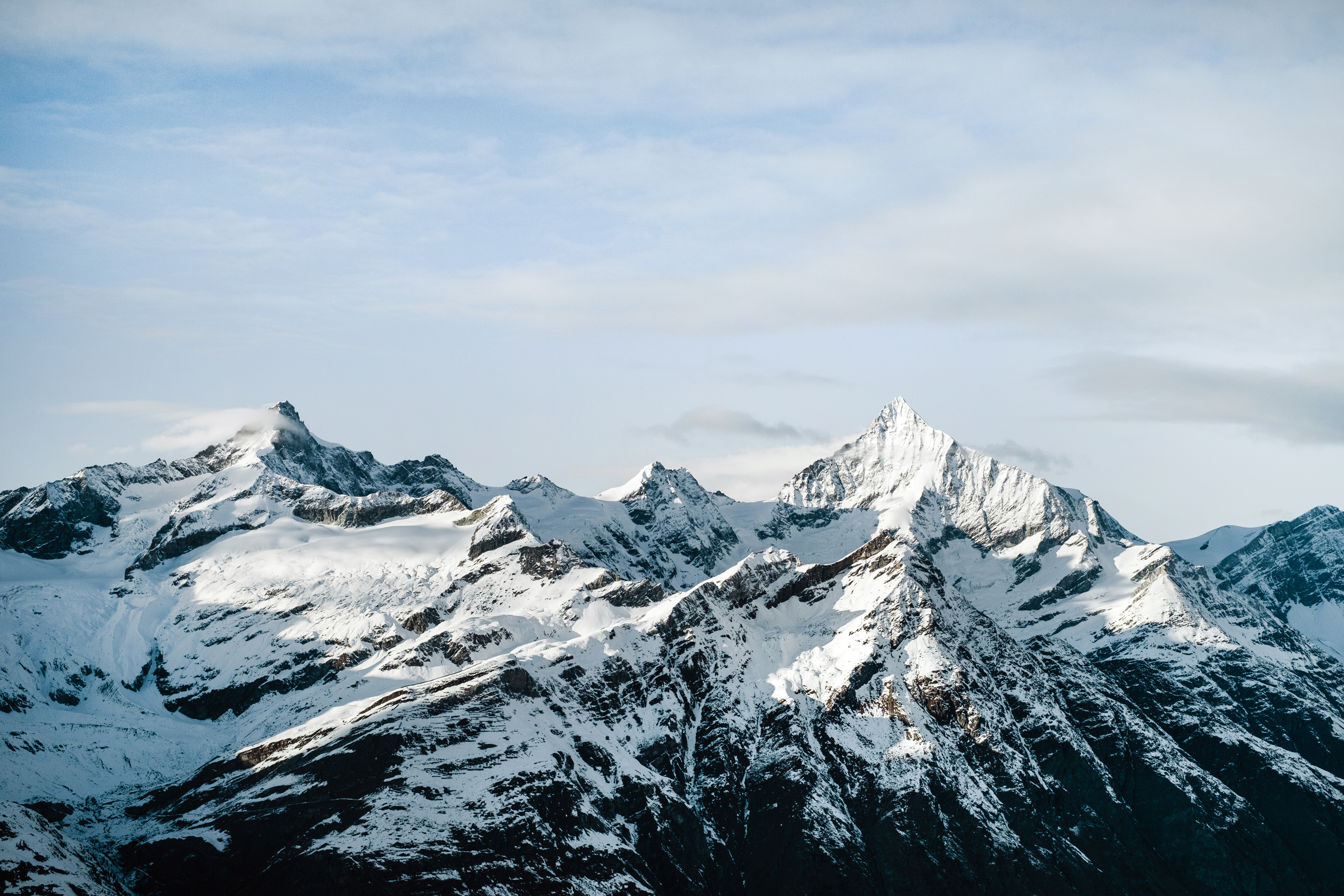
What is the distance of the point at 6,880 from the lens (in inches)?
7638

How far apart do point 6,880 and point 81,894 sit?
1107cm

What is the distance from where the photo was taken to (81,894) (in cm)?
19988
